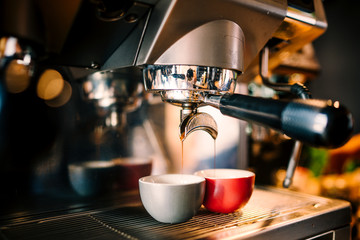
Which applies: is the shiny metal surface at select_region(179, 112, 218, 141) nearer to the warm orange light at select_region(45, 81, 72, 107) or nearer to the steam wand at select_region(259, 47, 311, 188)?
the steam wand at select_region(259, 47, 311, 188)

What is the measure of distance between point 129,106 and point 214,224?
1.10 ft

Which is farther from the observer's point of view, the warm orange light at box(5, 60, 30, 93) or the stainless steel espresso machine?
the warm orange light at box(5, 60, 30, 93)

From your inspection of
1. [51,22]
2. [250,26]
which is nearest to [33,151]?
[51,22]

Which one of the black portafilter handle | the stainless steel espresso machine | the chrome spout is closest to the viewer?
the black portafilter handle

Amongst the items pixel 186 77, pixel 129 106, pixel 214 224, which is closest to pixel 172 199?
pixel 214 224

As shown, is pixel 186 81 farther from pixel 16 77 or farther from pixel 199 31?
pixel 16 77

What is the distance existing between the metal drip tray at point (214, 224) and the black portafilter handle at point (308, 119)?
7.5 inches

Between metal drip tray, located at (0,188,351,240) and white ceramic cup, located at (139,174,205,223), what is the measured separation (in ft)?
0.05

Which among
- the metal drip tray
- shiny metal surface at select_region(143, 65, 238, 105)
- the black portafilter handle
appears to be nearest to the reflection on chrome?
shiny metal surface at select_region(143, 65, 238, 105)

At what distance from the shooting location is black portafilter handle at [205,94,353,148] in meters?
0.29

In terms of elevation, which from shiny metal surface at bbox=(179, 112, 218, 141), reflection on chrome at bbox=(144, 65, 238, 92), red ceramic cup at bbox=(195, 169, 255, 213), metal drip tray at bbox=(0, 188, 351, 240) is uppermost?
reflection on chrome at bbox=(144, 65, 238, 92)

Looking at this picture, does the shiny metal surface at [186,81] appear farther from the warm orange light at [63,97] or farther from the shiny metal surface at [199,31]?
the warm orange light at [63,97]

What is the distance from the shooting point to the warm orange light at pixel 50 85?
0.58 meters

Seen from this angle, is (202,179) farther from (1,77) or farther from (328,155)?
(328,155)
